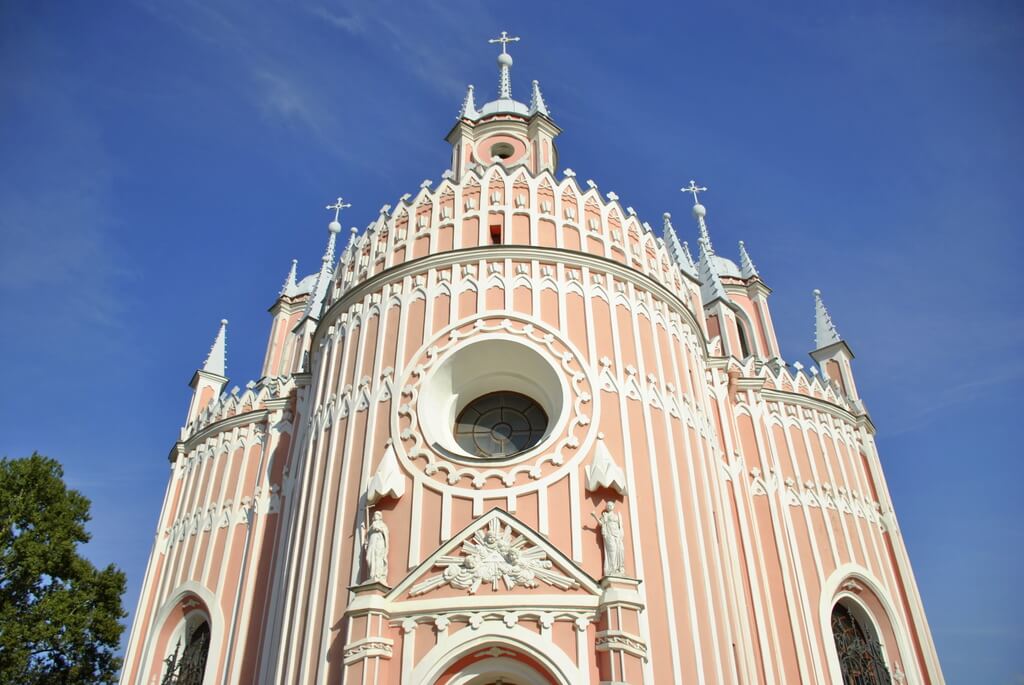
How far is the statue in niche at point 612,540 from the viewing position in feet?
44.0

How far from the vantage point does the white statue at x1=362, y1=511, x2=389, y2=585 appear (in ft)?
45.6

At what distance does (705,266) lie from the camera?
1127 inches

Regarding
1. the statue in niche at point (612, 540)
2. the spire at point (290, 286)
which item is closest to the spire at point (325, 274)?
the spire at point (290, 286)

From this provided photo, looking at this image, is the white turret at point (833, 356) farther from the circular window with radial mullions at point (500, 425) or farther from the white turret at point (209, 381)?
the white turret at point (209, 381)

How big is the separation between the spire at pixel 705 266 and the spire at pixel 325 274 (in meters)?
12.4

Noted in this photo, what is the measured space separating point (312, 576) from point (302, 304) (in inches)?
666

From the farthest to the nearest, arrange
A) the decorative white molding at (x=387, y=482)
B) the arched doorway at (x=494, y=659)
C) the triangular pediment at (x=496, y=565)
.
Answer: the decorative white molding at (x=387, y=482), the triangular pediment at (x=496, y=565), the arched doorway at (x=494, y=659)

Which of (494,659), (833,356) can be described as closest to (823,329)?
(833,356)

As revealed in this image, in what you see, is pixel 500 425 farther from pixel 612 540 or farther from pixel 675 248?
pixel 675 248

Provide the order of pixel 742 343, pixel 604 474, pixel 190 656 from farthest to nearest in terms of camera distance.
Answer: pixel 742 343 < pixel 190 656 < pixel 604 474

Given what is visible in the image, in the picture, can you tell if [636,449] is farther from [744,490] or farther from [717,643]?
[744,490]

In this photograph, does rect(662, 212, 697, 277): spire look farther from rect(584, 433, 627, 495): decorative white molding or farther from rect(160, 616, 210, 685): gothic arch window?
rect(160, 616, 210, 685): gothic arch window

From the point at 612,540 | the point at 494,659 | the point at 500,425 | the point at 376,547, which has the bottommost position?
the point at 494,659

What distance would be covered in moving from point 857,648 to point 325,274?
69.8ft
